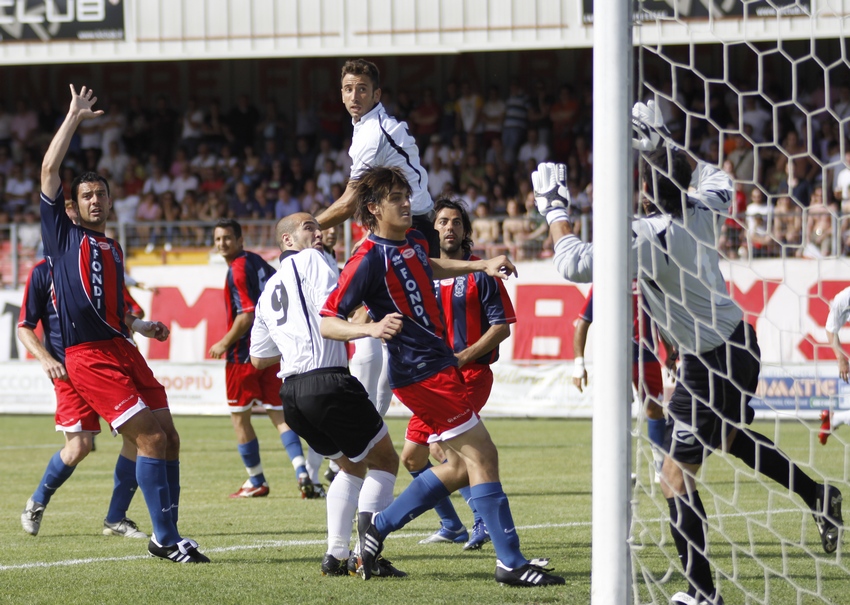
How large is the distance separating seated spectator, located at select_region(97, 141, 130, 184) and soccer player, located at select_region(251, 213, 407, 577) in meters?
18.6

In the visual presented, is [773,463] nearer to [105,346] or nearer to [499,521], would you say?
[499,521]

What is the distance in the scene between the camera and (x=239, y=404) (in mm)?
10242

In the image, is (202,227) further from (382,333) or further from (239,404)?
(382,333)

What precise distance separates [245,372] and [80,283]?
370 centimetres

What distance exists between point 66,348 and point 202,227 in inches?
542

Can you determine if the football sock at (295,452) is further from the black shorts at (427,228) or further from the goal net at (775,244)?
the black shorts at (427,228)

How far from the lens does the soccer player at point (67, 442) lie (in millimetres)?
7418

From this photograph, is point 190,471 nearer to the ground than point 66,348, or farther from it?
nearer to the ground

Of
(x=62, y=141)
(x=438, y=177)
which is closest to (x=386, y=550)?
(x=62, y=141)

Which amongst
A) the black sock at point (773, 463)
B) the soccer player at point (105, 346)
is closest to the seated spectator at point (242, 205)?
the soccer player at point (105, 346)

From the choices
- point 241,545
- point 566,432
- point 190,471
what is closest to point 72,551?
point 241,545

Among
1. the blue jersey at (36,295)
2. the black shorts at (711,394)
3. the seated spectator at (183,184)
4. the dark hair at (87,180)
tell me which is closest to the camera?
the black shorts at (711,394)

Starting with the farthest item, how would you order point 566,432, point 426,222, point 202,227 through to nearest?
point 202,227 → point 566,432 → point 426,222

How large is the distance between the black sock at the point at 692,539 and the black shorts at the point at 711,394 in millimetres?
232
